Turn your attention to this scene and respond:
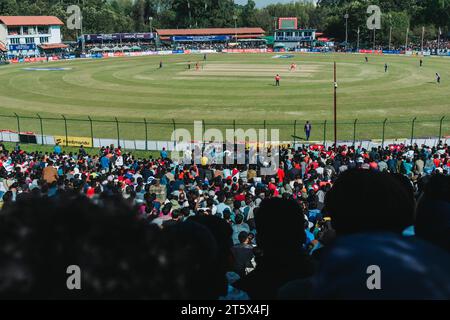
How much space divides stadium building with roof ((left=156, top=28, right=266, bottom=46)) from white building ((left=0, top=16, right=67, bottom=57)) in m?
30.8

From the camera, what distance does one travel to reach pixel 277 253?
159 inches

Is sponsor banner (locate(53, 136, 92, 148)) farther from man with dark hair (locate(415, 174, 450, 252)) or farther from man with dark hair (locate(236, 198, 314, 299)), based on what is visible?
man with dark hair (locate(415, 174, 450, 252))

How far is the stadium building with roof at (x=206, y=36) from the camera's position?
5723 inches

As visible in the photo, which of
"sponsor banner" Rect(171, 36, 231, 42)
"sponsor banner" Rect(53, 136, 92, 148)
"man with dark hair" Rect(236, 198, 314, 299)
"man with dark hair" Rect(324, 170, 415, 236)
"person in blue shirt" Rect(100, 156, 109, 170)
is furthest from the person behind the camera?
"sponsor banner" Rect(171, 36, 231, 42)

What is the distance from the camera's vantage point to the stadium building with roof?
145375 millimetres

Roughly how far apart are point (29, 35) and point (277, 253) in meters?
138

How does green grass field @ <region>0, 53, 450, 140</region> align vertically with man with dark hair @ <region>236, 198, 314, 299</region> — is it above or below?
below

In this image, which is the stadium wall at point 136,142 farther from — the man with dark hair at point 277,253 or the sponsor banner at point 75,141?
the man with dark hair at point 277,253

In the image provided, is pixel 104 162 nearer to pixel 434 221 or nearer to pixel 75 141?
pixel 75 141

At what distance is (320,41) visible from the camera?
141375 mm

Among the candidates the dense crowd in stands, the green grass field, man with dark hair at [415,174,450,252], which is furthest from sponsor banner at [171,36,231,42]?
man with dark hair at [415,174,450,252]

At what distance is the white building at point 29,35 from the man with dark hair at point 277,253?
419ft

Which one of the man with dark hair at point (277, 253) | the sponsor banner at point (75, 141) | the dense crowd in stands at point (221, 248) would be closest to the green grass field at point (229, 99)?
the sponsor banner at point (75, 141)

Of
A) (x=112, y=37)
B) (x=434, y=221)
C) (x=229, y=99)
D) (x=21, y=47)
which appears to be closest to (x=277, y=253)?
(x=434, y=221)
